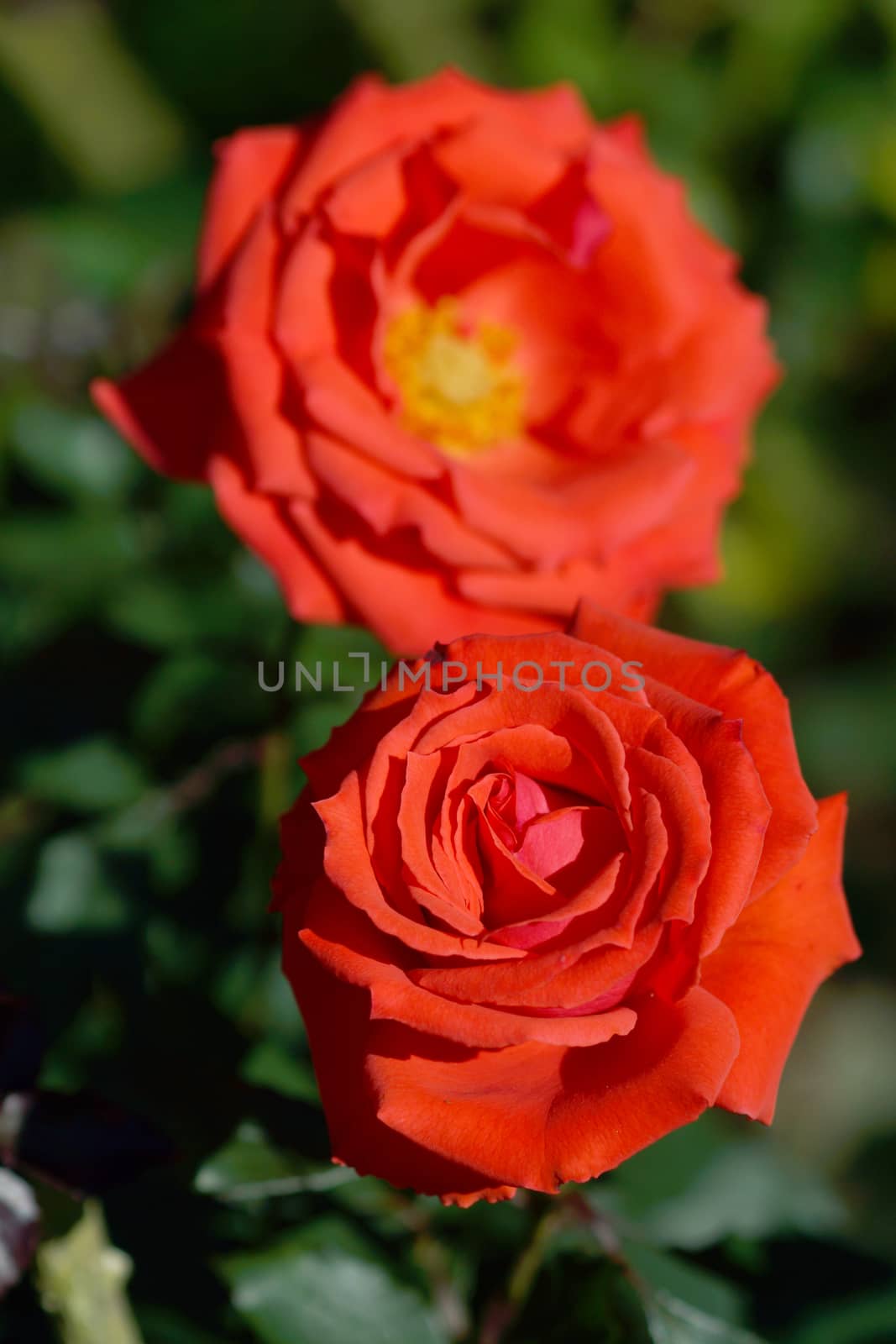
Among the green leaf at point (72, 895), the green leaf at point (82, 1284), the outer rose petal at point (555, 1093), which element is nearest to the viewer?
the outer rose petal at point (555, 1093)

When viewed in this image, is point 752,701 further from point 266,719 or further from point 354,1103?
point 266,719

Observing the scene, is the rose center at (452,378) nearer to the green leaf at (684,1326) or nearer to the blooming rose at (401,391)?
the blooming rose at (401,391)

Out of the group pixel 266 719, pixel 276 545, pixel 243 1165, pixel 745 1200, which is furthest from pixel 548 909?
pixel 745 1200

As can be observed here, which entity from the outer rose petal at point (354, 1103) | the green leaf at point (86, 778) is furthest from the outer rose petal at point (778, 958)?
the green leaf at point (86, 778)

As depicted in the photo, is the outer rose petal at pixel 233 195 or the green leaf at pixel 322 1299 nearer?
the green leaf at pixel 322 1299

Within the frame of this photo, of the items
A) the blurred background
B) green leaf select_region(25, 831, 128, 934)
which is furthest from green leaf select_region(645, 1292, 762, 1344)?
green leaf select_region(25, 831, 128, 934)

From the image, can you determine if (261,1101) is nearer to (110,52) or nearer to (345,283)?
(345,283)

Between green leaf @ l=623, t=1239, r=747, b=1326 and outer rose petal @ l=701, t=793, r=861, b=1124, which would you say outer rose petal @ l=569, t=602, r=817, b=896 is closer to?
outer rose petal @ l=701, t=793, r=861, b=1124
